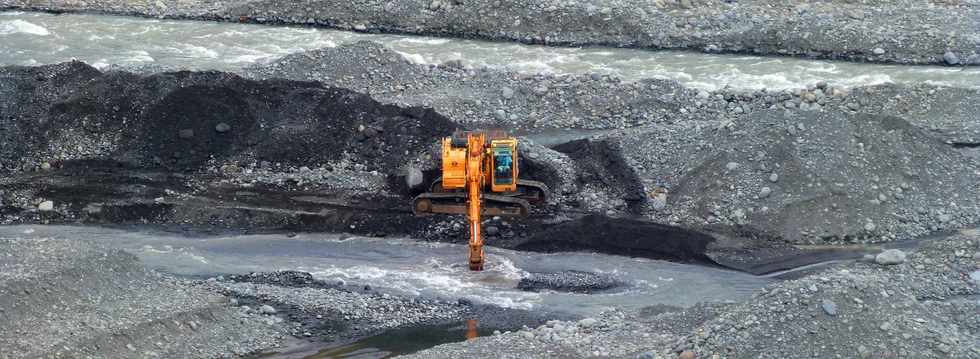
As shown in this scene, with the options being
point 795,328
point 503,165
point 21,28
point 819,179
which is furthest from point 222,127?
point 795,328

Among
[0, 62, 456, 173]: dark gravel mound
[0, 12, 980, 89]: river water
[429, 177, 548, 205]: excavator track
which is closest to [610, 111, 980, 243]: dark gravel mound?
[429, 177, 548, 205]: excavator track

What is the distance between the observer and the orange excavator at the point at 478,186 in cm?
2106

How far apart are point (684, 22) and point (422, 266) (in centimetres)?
1360

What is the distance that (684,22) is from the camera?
3247 centimetres

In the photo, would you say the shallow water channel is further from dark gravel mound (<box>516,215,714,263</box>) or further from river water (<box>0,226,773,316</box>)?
dark gravel mound (<box>516,215,714,263</box>)

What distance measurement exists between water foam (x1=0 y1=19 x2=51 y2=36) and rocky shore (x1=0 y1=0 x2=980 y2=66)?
1838 millimetres

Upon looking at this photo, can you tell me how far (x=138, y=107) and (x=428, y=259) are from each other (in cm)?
782

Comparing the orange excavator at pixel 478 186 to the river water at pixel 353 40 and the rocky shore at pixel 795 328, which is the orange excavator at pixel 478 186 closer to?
the rocky shore at pixel 795 328

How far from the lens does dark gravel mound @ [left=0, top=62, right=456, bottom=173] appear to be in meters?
25.1

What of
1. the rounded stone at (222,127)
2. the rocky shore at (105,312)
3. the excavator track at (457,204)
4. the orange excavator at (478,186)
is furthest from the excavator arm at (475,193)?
the rounded stone at (222,127)

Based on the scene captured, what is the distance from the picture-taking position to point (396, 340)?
19.0 metres

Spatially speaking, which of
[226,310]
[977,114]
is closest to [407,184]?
[226,310]

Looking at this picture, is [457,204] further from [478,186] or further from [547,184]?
[547,184]

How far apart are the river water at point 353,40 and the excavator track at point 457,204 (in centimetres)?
778
